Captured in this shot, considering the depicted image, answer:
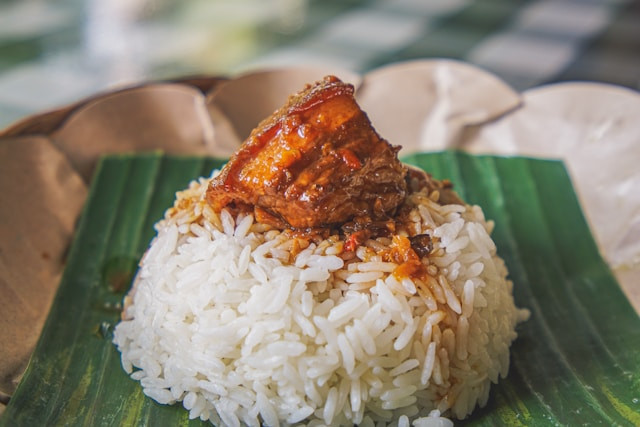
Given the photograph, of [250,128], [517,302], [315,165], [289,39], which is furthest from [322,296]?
[289,39]

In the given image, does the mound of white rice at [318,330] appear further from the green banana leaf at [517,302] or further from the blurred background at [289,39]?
the blurred background at [289,39]

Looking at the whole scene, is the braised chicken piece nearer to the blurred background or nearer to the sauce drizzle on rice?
the sauce drizzle on rice

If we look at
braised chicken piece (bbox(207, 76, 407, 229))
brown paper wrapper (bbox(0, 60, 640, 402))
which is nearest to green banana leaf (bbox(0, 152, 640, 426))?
brown paper wrapper (bbox(0, 60, 640, 402))

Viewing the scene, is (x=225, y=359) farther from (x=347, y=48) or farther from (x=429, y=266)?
(x=347, y=48)

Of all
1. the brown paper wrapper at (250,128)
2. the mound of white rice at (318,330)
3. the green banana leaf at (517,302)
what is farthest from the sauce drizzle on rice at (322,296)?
the brown paper wrapper at (250,128)

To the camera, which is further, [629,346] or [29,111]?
[29,111]

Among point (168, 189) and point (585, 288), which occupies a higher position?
point (585, 288)

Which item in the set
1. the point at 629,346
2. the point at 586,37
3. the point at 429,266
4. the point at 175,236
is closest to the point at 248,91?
the point at 175,236

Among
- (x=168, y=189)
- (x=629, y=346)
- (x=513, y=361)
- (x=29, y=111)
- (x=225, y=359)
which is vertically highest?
(x=629, y=346)
